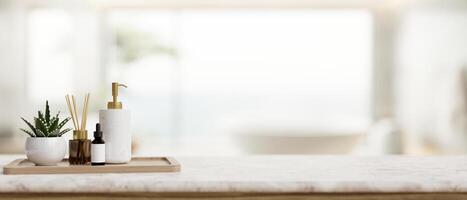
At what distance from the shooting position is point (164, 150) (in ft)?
21.6

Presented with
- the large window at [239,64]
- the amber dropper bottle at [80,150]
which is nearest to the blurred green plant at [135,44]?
the large window at [239,64]

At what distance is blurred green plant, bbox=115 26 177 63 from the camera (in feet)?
22.0

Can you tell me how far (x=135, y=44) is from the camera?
6.74 metres

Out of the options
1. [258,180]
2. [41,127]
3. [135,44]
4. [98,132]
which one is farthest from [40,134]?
[135,44]

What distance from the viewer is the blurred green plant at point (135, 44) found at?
22.0 feet

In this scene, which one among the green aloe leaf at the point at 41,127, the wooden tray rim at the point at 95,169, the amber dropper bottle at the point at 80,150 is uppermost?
the green aloe leaf at the point at 41,127

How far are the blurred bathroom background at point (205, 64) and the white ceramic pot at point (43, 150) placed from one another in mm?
4645

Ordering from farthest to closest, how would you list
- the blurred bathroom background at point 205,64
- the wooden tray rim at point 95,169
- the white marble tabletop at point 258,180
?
1. the blurred bathroom background at point 205,64
2. the wooden tray rim at point 95,169
3. the white marble tabletop at point 258,180

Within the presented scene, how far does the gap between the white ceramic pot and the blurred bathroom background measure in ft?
15.2

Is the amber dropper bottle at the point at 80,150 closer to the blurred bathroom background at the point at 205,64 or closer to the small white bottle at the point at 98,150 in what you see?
the small white bottle at the point at 98,150

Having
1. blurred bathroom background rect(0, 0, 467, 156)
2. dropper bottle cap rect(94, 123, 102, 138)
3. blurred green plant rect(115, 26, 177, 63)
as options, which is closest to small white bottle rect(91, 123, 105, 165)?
dropper bottle cap rect(94, 123, 102, 138)

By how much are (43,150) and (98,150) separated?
118 millimetres

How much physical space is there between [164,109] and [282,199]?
541cm

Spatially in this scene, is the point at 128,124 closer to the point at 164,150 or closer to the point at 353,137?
the point at 353,137
